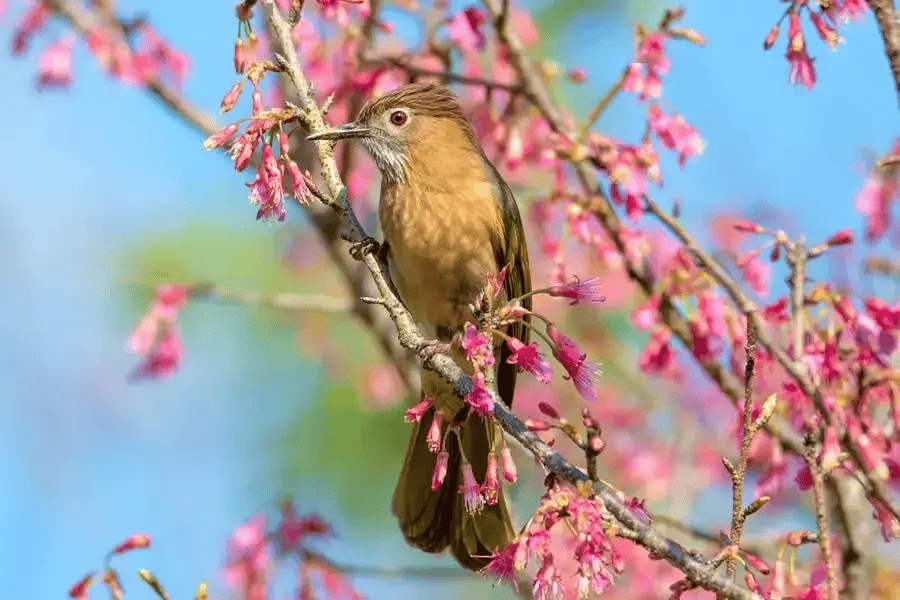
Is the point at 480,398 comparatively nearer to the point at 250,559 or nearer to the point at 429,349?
the point at 429,349

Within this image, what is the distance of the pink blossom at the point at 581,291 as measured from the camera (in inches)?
120

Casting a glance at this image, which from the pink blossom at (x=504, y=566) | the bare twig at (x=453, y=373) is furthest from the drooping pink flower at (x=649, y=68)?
the pink blossom at (x=504, y=566)

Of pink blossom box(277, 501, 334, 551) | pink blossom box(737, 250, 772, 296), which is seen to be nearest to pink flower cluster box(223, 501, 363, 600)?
pink blossom box(277, 501, 334, 551)

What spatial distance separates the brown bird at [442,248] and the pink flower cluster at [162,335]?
1243 millimetres

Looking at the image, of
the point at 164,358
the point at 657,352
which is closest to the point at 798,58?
the point at 657,352

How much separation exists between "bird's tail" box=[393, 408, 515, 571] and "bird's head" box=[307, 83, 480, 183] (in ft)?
3.63

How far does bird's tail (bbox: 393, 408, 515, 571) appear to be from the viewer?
4.10 metres

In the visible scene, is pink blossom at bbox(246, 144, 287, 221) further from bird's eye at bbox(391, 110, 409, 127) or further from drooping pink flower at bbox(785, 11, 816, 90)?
bird's eye at bbox(391, 110, 409, 127)

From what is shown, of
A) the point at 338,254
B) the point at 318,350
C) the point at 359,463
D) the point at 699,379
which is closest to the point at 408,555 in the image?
the point at 359,463

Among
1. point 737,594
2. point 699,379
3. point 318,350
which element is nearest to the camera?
point 737,594

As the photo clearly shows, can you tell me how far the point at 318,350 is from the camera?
8.52m

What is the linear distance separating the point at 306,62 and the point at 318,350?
351 cm

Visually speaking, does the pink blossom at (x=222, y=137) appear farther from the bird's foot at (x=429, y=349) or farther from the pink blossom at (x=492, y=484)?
the pink blossom at (x=492, y=484)

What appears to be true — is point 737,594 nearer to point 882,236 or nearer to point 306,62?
point 882,236
